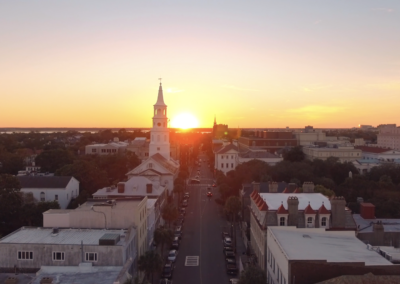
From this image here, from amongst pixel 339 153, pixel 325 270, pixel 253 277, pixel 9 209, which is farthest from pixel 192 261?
pixel 339 153

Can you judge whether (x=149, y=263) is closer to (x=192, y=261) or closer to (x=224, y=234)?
(x=192, y=261)

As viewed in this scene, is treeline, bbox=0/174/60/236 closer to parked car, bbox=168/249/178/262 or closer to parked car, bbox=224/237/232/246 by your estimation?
parked car, bbox=168/249/178/262

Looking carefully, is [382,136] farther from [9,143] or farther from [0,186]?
[0,186]

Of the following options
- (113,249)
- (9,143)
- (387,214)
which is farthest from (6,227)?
(9,143)

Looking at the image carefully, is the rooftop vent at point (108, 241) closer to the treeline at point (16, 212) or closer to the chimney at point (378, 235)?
the chimney at point (378, 235)

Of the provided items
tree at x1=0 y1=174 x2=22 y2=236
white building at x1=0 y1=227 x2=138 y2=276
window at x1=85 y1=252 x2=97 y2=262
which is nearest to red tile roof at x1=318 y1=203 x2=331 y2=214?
white building at x1=0 y1=227 x2=138 y2=276

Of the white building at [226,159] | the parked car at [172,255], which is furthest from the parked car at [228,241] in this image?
the white building at [226,159]

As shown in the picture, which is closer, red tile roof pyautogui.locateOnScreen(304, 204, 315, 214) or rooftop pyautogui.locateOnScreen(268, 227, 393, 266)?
rooftop pyautogui.locateOnScreen(268, 227, 393, 266)
